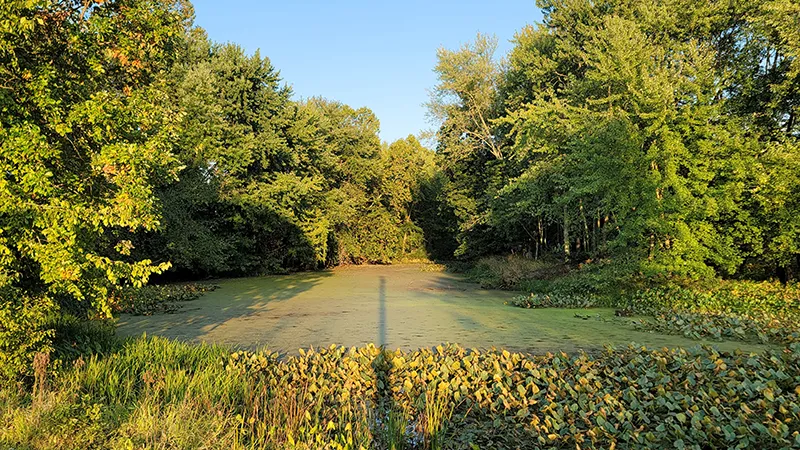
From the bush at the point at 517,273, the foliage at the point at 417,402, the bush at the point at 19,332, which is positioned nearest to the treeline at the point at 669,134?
the bush at the point at 517,273

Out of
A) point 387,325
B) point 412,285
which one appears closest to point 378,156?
point 412,285

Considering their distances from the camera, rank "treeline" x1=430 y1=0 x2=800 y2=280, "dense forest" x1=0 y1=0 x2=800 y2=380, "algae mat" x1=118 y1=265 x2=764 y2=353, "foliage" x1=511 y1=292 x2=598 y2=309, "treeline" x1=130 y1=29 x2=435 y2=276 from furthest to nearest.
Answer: "treeline" x1=130 y1=29 x2=435 y2=276 → "foliage" x1=511 y1=292 x2=598 y2=309 → "treeline" x1=430 y1=0 x2=800 y2=280 → "algae mat" x1=118 y1=265 x2=764 y2=353 → "dense forest" x1=0 y1=0 x2=800 y2=380

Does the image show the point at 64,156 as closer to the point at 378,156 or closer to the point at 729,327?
the point at 729,327

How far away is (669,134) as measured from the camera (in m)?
10.9

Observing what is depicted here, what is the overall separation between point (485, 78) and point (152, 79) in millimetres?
21643

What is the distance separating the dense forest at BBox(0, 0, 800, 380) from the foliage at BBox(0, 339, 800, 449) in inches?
41.0

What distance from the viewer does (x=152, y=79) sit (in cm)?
608

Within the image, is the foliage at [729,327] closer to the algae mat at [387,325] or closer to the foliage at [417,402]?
the algae mat at [387,325]

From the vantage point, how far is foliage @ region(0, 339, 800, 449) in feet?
11.3

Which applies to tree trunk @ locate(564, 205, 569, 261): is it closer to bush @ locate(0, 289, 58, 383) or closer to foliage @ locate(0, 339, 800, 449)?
foliage @ locate(0, 339, 800, 449)

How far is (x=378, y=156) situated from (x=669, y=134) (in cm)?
2652

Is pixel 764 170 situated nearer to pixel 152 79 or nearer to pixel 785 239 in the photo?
pixel 785 239

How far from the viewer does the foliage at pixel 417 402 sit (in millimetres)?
3439

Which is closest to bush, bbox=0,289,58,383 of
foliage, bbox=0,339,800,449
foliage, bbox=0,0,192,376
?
foliage, bbox=0,0,192,376
